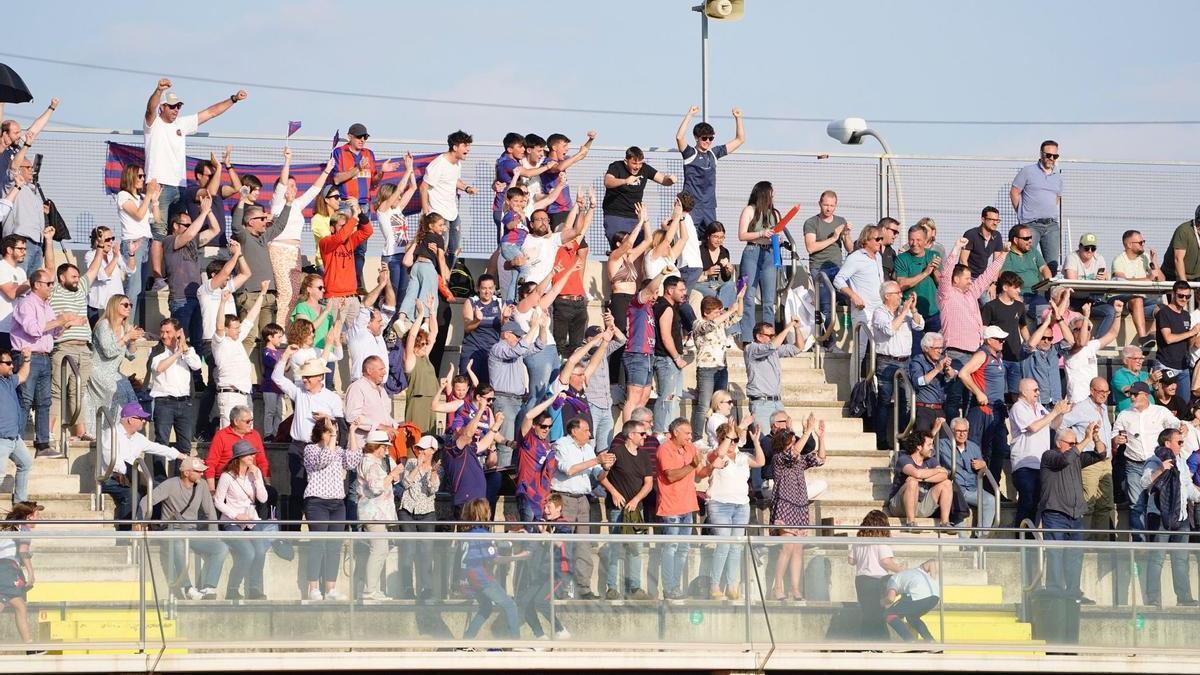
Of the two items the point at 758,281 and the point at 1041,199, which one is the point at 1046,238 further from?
the point at 758,281

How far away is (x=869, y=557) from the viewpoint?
15461 mm

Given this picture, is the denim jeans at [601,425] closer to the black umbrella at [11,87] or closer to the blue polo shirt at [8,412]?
the blue polo shirt at [8,412]

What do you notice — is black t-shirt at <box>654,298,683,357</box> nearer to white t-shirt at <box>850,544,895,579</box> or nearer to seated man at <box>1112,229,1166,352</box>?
white t-shirt at <box>850,544,895,579</box>

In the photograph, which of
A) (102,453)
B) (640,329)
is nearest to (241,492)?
(102,453)

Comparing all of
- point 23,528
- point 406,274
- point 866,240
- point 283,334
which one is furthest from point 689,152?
point 23,528

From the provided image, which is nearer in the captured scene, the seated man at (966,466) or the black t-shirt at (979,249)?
the seated man at (966,466)

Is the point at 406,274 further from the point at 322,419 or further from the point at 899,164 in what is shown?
the point at 899,164

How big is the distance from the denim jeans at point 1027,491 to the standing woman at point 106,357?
7589 millimetres

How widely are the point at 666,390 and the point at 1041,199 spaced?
5557 mm

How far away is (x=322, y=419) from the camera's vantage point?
16812mm

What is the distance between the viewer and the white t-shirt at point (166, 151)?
20.3m

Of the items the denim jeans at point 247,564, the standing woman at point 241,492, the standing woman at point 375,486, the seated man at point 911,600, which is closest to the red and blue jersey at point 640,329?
the standing woman at point 375,486

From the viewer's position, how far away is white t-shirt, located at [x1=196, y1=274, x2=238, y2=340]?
18688 millimetres

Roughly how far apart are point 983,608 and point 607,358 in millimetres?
4891
